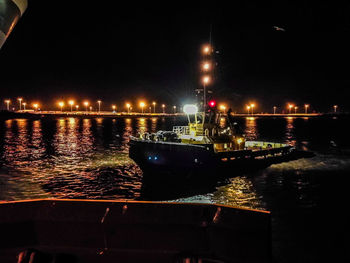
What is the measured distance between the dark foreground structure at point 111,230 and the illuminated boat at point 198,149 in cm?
1707

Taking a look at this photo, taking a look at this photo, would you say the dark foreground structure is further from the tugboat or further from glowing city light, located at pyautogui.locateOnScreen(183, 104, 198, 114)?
glowing city light, located at pyautogui.locateOnScreen(183, 104, 198, 114)

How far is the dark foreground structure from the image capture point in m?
4.86

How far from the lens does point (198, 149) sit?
22125 millimetres

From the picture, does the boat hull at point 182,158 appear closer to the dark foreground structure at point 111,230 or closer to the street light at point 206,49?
the street light at point 206,49

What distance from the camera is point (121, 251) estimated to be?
5012 millimetres

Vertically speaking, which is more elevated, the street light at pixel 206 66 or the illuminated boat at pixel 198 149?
the street light at pixel 206 66

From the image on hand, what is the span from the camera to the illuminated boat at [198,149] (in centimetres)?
2225

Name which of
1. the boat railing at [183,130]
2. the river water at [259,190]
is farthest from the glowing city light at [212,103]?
the river water at [259,190]

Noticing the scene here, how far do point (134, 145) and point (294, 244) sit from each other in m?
16.8

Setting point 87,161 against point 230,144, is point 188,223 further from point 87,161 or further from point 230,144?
point 87,161

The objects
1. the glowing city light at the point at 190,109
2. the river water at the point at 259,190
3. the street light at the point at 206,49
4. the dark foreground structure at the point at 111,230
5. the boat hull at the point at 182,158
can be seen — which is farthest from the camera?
the street light at the point at 206,49

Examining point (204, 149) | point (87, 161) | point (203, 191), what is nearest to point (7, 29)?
point (203, 191)

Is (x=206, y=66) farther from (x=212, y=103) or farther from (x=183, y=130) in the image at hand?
(x=183, y=130)

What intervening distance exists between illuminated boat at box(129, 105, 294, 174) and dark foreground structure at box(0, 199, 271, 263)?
1707 cm
